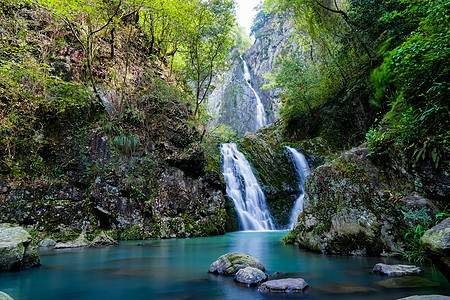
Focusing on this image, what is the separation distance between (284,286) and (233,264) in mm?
1158

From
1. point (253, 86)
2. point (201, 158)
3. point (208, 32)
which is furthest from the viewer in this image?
point (253, 86)

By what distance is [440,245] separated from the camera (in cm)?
255

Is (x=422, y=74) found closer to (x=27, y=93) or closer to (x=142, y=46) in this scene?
(x=27, y=93)

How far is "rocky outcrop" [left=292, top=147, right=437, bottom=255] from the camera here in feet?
16.2

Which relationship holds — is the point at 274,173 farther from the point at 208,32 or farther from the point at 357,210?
the point at 357,210

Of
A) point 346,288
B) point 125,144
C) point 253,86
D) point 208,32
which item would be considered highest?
point 253,86

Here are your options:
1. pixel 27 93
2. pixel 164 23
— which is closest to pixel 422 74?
pixel 27 93

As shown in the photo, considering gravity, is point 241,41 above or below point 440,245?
above

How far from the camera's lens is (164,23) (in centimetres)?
1395

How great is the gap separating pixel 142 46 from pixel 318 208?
1255cm

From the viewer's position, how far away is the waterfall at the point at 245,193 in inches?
493

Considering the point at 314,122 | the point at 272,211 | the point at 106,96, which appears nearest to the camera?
the point at 106,96

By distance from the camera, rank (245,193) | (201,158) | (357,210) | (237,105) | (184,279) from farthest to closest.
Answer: (237,105) → (245,193) → (201,158) → (357,210) → (184,279)

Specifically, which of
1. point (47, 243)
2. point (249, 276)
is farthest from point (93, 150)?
point (249, 276)
